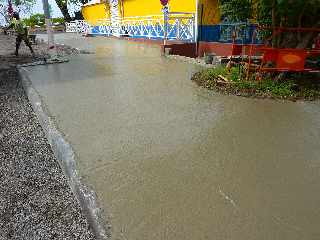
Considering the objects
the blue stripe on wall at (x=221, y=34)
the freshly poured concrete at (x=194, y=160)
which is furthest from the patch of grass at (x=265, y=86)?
the blue stripe on wall at (x=221, y=34)

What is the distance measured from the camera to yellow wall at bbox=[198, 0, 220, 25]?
570 inches

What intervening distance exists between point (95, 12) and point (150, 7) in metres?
12.1

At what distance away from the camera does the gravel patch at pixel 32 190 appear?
3.40 meters

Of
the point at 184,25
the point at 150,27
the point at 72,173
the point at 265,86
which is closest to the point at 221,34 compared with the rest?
the point at 184,25

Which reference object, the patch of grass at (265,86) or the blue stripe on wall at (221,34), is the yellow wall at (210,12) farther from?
the patch of grass at (265,86)

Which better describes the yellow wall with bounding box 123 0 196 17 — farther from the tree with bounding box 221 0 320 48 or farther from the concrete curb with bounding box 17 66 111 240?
the concrete curb with bounding box 17 66 111 240

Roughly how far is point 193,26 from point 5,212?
1215 centimetres

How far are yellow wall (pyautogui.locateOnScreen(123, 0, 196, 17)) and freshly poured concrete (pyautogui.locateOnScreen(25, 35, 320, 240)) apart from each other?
834 cm

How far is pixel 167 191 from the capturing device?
3541 mm

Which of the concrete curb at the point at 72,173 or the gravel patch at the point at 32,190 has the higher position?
the concrete curb at the point at 72,173

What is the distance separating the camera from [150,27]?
1794 cm

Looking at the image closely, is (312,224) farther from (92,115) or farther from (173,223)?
(92,115)

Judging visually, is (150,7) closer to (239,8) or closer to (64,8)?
(239,8)

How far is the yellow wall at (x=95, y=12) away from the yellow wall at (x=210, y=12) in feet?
42.5
